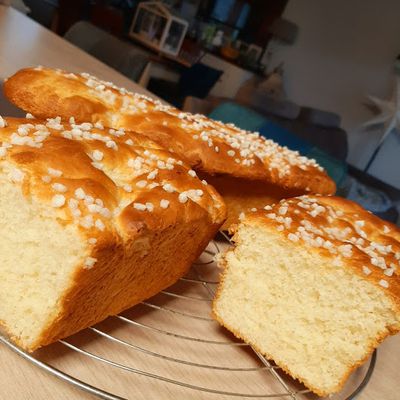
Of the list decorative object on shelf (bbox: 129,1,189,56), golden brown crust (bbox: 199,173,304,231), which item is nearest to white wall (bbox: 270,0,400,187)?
decorative object on shelf (bbox: 129,1,189,56)

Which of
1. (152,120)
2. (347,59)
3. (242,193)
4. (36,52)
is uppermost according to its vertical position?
(347,59)

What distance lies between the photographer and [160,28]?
21.4 ft

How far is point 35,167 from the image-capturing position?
0.79 meters

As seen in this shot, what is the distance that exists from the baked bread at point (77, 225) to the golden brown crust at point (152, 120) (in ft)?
1.14

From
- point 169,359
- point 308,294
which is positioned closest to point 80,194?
point 169,359

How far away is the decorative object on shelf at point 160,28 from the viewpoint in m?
6.32

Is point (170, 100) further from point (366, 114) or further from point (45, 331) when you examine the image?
point (45, 331)

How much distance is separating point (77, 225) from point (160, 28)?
6327 millimetres

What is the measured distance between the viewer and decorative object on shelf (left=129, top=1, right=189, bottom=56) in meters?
6.32

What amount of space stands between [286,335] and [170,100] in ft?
18.5

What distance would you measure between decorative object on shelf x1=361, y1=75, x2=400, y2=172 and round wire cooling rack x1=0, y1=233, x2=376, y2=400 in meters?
5.12

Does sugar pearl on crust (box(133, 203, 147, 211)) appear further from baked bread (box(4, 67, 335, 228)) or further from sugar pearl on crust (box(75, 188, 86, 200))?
→ baked bread (box(4, 67, 335, 228))

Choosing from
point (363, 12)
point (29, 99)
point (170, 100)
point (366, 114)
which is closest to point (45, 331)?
point (29, 99)

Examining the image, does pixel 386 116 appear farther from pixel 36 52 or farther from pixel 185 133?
pixel 185 133
